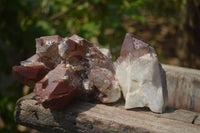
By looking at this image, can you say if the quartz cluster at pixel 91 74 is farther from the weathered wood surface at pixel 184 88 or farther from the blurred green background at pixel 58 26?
the blurred green background at pixel 58 26

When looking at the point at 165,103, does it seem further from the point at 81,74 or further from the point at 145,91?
the point at 81,74

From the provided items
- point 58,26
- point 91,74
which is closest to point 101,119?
point 91,74

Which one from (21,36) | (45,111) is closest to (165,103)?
(45,111)

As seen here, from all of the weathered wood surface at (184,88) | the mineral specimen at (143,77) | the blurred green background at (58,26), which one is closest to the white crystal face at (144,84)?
the mineral specimen at (143,77)

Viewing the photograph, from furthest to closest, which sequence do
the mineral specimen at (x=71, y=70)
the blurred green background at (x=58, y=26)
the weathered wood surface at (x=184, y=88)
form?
the blurred green background at (x=58, y=26), the weathered wood surface at (x=184, y=88), the mineral specimen at (x=71, y=70)

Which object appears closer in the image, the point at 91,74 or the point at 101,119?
the point at 101,119

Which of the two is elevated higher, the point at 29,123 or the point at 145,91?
the point at 145,91

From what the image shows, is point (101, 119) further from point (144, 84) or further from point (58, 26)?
point (58, 26)
